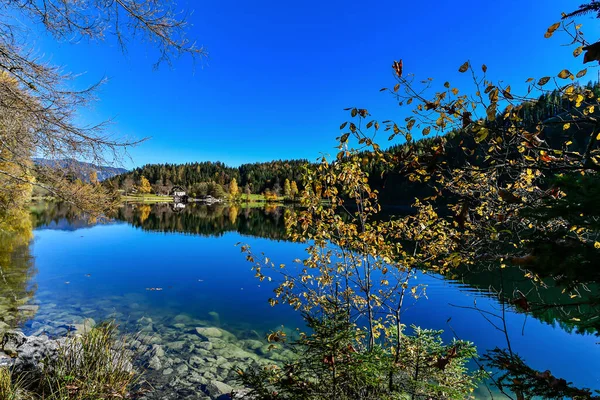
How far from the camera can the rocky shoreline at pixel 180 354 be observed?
21.6 ft

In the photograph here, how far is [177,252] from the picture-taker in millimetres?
26828

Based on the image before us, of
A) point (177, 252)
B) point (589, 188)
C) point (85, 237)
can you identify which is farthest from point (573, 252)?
point (85, 237)

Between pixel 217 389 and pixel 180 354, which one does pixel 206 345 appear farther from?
pixel 217 389

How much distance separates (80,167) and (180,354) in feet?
19.5

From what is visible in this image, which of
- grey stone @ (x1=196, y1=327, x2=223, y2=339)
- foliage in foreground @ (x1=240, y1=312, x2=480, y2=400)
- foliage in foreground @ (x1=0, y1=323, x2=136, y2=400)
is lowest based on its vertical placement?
grey stone @ (x1=196, y1=327, x2=223, y2=339)

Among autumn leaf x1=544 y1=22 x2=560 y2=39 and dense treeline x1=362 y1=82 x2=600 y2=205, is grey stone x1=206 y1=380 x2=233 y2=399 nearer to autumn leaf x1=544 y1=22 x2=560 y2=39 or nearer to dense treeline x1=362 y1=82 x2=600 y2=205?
dense treeline x1=362 y1=82 x2=600 y2=205

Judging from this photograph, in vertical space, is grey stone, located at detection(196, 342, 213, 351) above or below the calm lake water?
below

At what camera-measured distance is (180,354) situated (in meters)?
8.98

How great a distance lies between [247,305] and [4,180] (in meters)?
9.70

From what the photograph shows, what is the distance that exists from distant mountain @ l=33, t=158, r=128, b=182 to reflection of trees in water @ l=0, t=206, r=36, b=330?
6.59 ft

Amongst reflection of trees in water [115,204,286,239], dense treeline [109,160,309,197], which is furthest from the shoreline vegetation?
dense treeline [109,160,309,197]

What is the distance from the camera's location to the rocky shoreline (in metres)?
6.60

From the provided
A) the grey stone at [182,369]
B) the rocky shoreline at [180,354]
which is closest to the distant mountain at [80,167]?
the rocky shoreline at [180,354]

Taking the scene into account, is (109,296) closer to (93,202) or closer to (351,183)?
(93,202)
